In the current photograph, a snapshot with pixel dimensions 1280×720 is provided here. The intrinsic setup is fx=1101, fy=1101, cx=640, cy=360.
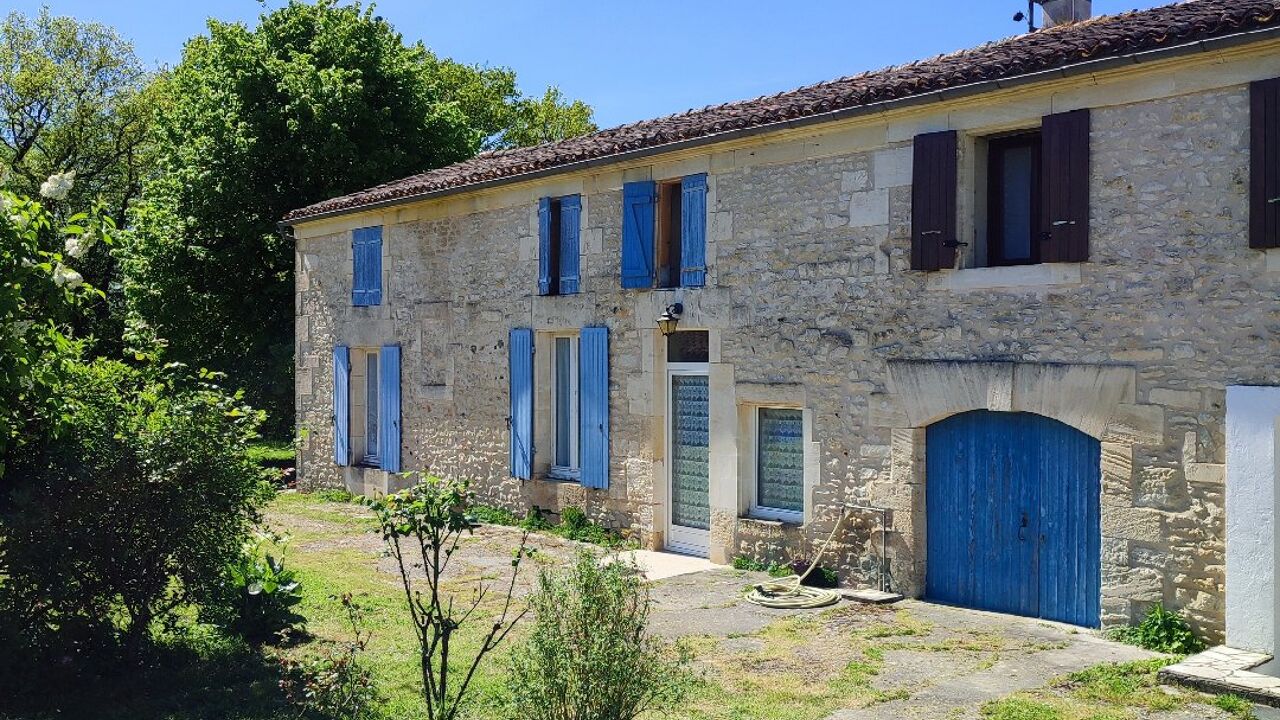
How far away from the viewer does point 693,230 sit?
10.1 metres

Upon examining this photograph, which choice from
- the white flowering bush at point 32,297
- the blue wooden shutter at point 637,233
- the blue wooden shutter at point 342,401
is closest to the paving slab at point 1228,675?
the blue wooden shutter at point 637,233

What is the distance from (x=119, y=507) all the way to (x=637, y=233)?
18.2ft

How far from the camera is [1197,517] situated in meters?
6.89

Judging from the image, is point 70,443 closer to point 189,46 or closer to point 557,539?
point 557,539

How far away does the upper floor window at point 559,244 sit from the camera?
11.4m

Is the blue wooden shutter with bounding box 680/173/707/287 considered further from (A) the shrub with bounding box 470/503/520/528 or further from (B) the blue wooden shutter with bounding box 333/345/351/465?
(B) the blue wooden shutter with bounding box 333/345/351/465

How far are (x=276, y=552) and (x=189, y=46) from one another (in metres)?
16.5

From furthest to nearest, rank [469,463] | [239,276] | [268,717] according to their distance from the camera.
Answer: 1. [239,276]
2. [469,463]
3. [268,717]

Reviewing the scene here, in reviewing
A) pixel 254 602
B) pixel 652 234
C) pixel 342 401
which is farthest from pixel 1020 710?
pixel 342 401

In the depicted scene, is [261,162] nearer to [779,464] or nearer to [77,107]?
[77,107]

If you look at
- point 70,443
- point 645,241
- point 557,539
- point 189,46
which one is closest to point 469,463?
point 557,539

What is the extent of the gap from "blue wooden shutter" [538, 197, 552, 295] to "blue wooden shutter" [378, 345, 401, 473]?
10.2 ft

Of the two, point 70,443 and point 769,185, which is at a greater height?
point 769,185

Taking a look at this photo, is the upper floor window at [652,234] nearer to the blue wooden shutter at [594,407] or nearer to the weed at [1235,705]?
the blue wooden shutter at [594,407]
